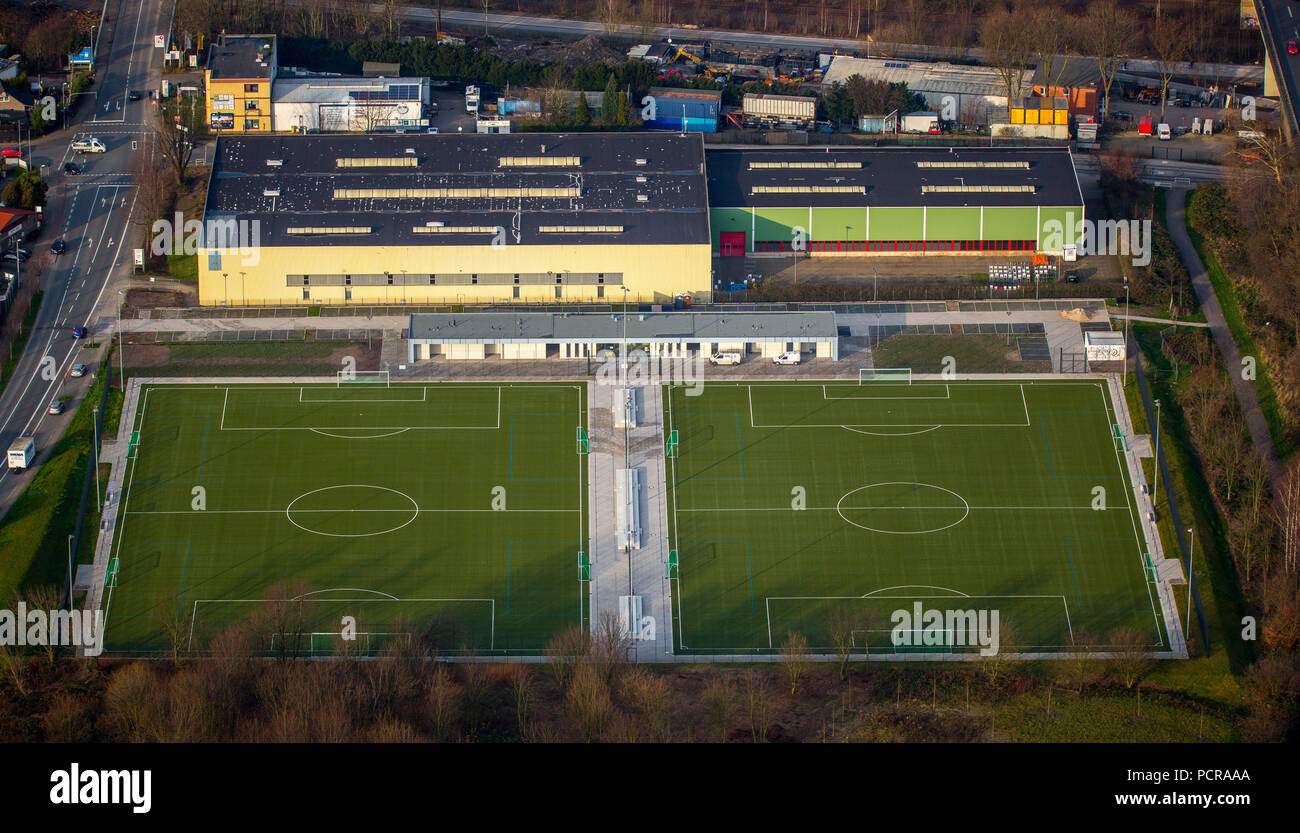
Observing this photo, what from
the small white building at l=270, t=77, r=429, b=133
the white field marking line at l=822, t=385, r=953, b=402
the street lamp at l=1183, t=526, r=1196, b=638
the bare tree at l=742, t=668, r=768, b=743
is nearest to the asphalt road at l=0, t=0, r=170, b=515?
the small white building at l=270, t=77, r=429, b=133

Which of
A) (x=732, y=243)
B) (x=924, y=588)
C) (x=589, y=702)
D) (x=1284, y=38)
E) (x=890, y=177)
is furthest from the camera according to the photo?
(x=1284, y=38)

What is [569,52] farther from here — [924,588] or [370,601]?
[924,588]

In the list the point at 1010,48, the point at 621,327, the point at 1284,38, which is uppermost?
the point at 1284,38

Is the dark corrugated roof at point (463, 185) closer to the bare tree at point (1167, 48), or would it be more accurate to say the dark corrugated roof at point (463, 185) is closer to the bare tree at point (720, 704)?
the bare tree at point (720, 704)

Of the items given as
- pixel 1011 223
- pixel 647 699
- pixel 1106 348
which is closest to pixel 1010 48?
pixel 1011 223

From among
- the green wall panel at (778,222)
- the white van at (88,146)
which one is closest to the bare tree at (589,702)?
the green wall panel at (778,222)

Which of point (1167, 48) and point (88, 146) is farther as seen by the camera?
point (1167, 48)

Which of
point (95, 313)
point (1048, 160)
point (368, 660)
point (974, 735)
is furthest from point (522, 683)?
point (1048, 160)
